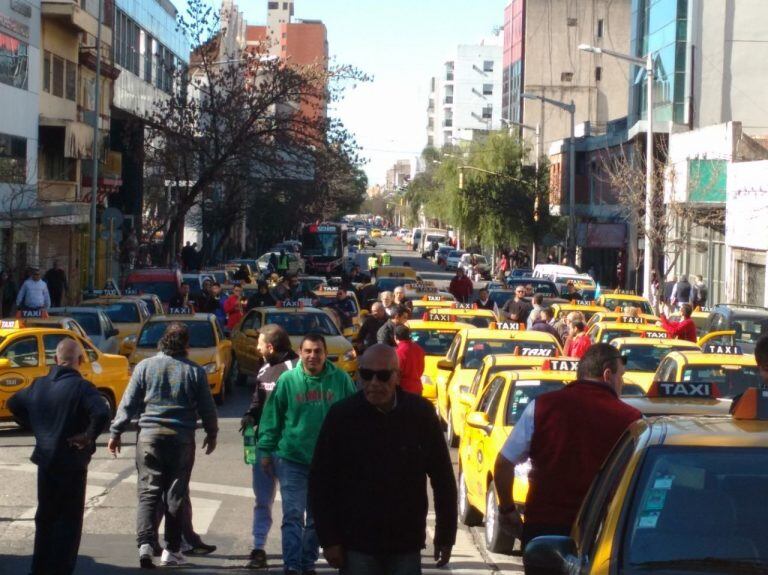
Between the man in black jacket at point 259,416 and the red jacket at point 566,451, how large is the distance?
2.95 metres

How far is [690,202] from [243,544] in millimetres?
32892

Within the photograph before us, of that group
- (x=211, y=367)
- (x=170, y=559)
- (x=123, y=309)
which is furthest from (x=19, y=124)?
(x=170, y=559)

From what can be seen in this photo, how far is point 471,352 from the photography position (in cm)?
1753

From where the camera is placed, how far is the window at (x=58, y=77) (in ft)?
143

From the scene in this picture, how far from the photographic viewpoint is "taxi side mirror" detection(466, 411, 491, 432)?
10.6 metres

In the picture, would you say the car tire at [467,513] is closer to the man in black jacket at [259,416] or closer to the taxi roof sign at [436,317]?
the man in black jacket at [259,416]

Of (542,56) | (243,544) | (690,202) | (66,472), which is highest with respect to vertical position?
(542,56)

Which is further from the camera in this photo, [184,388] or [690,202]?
[690,202]

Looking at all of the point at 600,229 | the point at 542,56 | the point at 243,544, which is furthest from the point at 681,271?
the point at 542,56

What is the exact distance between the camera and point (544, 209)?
7181 cm

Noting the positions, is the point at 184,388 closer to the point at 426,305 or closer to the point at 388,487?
the point at 388,487

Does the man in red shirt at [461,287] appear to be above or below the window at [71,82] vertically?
below

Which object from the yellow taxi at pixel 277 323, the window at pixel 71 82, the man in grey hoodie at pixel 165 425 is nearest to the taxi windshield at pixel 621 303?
the yellow taxi at pixel 277 323

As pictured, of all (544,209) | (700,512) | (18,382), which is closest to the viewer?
(700,512)
